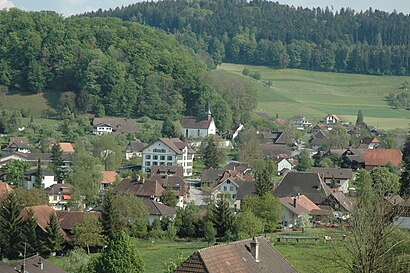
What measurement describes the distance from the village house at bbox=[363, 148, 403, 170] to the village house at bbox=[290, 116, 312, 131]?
1218 inches

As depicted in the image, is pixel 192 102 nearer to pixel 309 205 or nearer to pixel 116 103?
pixel 116 103

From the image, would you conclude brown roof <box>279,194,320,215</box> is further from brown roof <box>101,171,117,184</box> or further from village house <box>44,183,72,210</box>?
brown roof <box>101,171,117,184</box>

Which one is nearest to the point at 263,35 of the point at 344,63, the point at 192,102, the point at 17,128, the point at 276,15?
the point at 276,15

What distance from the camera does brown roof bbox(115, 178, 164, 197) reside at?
154 feet

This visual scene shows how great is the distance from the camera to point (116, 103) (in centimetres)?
9081

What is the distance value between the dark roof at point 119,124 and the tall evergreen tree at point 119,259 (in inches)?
2204

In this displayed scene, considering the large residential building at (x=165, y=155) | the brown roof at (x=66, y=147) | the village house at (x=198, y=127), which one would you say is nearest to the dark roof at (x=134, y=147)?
the large residential building at (x=165, y=155)

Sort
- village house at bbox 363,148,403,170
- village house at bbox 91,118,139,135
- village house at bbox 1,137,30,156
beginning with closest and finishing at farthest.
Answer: village house at bbox 363,148,403,170, village house at bbox 1,137,30,156, village house at bbox 91,118,139,135

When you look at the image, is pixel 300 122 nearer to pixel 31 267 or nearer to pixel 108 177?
pixel 108 177

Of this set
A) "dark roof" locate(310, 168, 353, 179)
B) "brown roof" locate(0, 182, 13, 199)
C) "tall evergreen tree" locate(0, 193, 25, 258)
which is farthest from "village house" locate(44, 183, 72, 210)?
"dark roof" locate(310, 168, 353, 179)

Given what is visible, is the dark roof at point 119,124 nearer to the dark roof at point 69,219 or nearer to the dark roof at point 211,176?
the dark roof at point 211,176

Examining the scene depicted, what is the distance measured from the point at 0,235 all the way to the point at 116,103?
184ft

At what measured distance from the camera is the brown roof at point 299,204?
4034cm

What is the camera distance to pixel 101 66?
9562 centimetres
